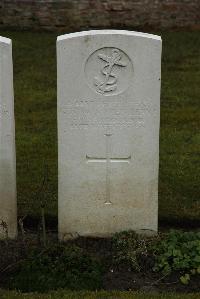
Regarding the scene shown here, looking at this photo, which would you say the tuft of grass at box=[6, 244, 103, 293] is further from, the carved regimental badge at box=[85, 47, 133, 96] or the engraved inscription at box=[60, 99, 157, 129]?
the carved regimental badge at box=[85, 47, 133, 96]

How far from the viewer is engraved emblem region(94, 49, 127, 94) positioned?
5.66 meters

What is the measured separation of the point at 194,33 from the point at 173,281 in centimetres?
1044

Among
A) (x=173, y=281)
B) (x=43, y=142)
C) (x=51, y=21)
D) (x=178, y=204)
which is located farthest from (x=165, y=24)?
(x=173, y=281)

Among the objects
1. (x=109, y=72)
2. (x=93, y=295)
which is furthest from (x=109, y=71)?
(x=93, y=295)

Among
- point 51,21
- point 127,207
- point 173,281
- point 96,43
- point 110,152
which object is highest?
point 51,21

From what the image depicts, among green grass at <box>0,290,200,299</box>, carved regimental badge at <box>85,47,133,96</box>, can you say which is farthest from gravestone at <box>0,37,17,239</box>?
green grass at <box>0,290,200,299</box>

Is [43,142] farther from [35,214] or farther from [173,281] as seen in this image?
[173,281]

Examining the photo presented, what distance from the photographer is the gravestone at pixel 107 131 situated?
5645mm

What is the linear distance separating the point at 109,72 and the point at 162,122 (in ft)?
12.8

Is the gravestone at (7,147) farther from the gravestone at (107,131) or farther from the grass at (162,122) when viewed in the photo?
the grass at (162,122)

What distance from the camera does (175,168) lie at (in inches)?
308

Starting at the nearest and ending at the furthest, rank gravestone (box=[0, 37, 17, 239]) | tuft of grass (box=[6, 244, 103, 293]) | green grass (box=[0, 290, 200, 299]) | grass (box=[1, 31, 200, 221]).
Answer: green grass (box=[0, 290, 200, 299]) → tuft of grass (box=[6, 244, 103, 293]) → gravestone (box=[0, 37, 17, 239]) → grass (box=[1, 31, 200, 221])

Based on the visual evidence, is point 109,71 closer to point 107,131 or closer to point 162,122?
point 107,131

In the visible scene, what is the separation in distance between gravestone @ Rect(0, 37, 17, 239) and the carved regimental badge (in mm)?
593
